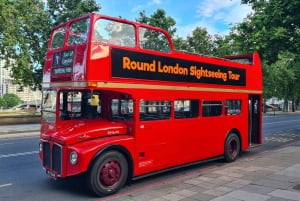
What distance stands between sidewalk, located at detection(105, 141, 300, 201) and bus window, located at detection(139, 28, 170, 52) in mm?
3436

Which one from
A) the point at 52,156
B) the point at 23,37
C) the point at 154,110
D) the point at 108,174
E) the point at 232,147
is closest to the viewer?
the point at 108,174

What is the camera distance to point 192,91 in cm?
980

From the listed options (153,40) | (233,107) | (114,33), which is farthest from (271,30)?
(114,33)

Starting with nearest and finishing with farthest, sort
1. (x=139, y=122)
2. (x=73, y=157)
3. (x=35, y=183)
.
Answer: (x=73, y=157), (x=139, y=122), (x=35, y=183)

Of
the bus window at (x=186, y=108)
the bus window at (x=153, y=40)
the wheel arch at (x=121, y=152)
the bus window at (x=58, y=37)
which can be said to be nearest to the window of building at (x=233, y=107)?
the bus window at (x=186, y=108)

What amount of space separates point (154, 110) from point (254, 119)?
6.35 metres

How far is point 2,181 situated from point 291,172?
301 inches

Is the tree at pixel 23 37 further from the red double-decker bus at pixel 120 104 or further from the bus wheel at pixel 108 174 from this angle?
the bus wheel at pixel 108 174

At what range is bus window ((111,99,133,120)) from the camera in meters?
8.42

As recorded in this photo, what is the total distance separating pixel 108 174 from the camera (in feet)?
24.4

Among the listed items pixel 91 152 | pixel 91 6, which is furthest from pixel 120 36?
pixel 91 6

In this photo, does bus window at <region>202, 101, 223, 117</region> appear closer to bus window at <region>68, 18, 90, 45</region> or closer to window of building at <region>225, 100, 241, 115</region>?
window of building at <region>225, 100, 241, 115</region>

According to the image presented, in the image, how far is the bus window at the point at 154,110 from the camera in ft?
27.1

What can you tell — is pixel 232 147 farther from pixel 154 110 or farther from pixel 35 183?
pixel 35 183
